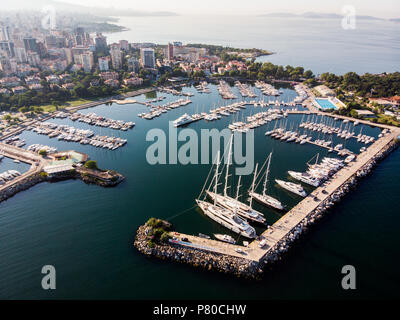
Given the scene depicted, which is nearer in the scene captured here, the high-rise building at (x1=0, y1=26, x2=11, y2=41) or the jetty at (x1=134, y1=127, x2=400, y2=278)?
the jetty at (x1=134, y1=127, x2=400, y2=278)

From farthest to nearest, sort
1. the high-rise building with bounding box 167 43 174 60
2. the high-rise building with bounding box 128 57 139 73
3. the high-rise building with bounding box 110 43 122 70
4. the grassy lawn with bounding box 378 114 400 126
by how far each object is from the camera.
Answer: the high-rise building with bounding box 167 43 174 60 < the high-rise building with bounding box 110 43 122 70 < the high-rise building with bounding box 128 57 139 73 < the grassy lawn with bounding box 378 114 400 126

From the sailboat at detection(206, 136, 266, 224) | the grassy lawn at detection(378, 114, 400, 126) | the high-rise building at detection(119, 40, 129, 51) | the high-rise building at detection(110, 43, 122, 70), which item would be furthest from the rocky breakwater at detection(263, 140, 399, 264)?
the high-rise building at detection(119, 40, 129, 51)

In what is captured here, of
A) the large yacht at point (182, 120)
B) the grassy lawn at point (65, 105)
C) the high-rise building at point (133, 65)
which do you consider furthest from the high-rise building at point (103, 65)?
the large yacht at point (182, 120)

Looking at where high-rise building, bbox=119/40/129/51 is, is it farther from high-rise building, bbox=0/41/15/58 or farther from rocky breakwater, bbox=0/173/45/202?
rocky breakwater, bbox=0/173/45/202

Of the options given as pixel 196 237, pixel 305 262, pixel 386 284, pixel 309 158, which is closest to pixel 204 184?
→ pixel 196 237

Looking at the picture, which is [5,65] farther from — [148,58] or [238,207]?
[238,207]

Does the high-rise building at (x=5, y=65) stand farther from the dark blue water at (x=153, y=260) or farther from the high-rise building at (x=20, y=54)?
the dark blue water at (x=153, y=260)
